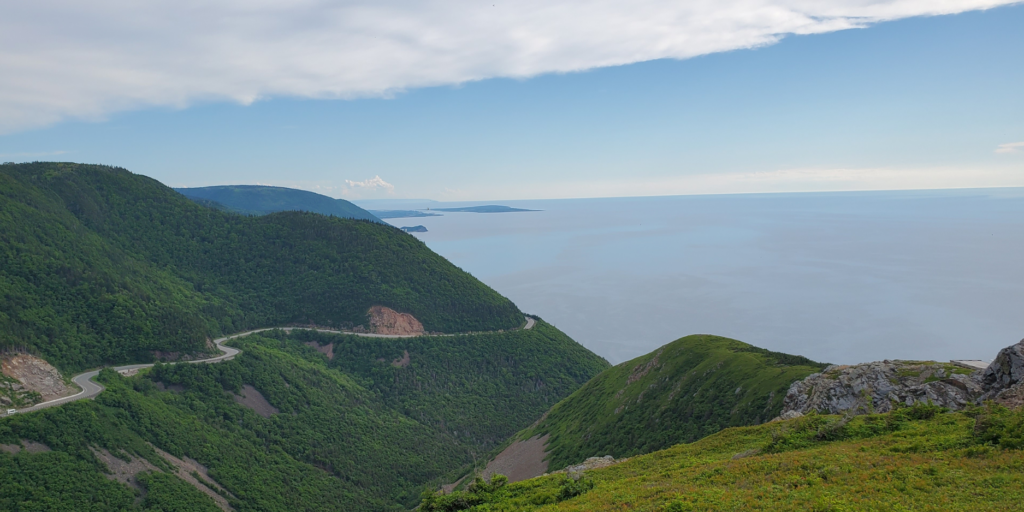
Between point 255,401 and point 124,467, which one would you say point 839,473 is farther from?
point 255,401

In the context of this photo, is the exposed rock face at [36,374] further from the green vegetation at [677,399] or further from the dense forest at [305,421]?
the green vegetation at [677,399]

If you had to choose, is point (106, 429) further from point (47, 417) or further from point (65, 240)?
point (65, 240)

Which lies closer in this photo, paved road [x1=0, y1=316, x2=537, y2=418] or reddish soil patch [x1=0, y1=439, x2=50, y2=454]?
reddish soil patch [x1=0, y1=439, x2=50, y2=454]

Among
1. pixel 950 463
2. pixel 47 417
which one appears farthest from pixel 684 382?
pixel 47 417

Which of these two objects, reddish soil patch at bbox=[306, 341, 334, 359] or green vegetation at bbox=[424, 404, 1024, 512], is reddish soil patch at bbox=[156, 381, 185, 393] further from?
green vegetation at bbox=[424, 404, 1024, 512]

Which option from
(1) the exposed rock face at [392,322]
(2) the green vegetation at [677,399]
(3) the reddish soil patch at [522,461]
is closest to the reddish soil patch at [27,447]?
(3) the reddish soil patch at [522,461]

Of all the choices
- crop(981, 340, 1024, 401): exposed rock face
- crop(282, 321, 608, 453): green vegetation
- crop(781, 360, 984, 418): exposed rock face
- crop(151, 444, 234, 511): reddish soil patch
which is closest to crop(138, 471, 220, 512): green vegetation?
crop(151, 444, 234, 511): reddish soil patch
